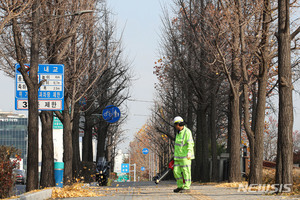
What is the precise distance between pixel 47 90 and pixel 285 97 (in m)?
8.77

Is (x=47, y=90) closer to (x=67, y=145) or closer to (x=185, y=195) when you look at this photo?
(x=67, y=145)

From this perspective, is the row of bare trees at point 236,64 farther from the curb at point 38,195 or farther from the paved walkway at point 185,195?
Result: the curb at point 38,195

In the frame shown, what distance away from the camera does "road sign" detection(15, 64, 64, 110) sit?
1898 centimetres

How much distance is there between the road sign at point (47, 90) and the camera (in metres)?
19.0

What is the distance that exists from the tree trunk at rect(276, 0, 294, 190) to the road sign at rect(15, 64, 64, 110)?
814 cm

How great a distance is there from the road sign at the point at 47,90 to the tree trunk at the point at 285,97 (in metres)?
8.14

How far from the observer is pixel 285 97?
1377cm

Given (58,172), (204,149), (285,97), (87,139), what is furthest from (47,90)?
(87,139)

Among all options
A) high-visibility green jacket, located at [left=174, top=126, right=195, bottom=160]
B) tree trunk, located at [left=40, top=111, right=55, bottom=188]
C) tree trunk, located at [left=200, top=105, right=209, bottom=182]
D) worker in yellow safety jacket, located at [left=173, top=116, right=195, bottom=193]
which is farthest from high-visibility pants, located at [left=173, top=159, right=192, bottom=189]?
tree trunk, located at [left=200, top=105, right=209, bottom=182]

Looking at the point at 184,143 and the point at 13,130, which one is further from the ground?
the point at 13,130

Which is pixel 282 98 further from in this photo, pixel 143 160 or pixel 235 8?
pixel 143 160

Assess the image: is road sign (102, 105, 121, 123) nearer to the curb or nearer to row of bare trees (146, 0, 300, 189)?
row of bare trees (146, 0, 300, 189)

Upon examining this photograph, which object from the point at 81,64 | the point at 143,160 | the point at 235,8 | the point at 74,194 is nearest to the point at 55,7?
the point at 81,64

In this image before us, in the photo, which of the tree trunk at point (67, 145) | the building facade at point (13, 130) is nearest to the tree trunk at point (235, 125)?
the tree trunk at point (67, 145)
